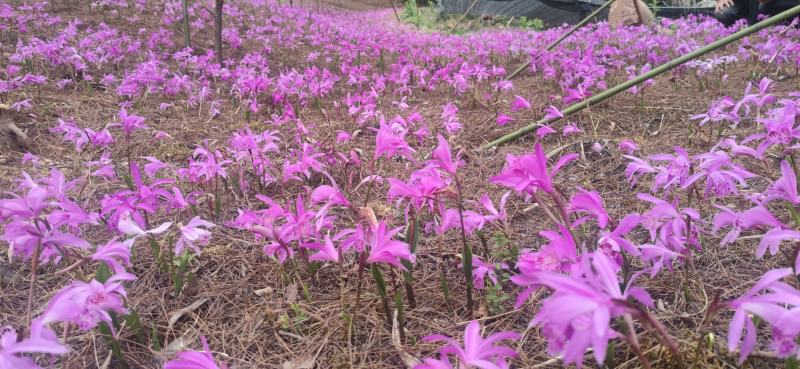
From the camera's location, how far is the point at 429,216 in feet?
7.13

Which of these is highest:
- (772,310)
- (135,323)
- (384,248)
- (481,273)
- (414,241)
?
(772,310)

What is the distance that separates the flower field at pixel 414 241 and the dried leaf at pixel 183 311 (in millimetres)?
18

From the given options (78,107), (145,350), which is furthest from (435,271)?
(78,107)

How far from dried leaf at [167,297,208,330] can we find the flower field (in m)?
0.02

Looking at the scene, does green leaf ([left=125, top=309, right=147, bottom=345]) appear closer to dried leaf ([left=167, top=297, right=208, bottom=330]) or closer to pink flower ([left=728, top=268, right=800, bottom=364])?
dried leaf ([left=167, top=297, right=208, bottom=330])

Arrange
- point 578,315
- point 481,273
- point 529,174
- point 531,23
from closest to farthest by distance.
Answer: point 578,315 < point 529,174 < point 481,273 < point 531,23

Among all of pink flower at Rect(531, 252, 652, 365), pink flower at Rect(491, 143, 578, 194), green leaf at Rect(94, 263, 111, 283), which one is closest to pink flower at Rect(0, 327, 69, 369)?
green leaf at Rect(94, 263, 111, 283)

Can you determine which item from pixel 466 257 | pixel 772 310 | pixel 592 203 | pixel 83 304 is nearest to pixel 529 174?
pixel 592 203

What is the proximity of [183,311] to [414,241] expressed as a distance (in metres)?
0.87

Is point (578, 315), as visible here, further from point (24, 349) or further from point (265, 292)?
point (265, 292)

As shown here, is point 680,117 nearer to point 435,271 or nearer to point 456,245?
point 456,245

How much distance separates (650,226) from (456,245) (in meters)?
0.92

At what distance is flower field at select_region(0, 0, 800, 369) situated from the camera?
93cm

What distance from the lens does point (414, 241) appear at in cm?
140
